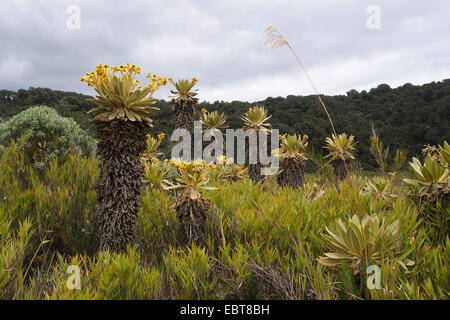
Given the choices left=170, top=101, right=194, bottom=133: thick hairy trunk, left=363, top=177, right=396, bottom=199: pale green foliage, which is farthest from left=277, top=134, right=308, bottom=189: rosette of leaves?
left=363, top=177, right=396, bottom=199: pale green foliage

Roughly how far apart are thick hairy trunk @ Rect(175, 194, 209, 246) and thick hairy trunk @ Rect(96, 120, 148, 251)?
0.70 meters

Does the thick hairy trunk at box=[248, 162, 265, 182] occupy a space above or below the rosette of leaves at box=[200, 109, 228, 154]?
below

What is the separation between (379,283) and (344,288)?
0.37 metres

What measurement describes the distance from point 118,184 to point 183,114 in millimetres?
5418

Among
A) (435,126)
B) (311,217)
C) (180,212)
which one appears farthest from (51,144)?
(435,126)

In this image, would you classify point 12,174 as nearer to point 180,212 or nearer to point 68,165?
point 68,165

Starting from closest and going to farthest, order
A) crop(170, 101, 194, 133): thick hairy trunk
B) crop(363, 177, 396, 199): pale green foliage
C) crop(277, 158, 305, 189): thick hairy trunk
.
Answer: crop(363, 177, 396, 199): pale green foliage, crop(277, 158, 305, 189): thick hairy trunk, crop(170, 101, 194, 133): thick hairy trunk

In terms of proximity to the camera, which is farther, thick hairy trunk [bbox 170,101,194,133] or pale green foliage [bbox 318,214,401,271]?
thick hairy trunk [bbox 170,101,194,133]

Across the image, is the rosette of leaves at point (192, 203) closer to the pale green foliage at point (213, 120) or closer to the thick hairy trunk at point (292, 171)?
the thick hairy trunk at point (292, 171)

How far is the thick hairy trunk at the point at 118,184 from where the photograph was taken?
12.5ft

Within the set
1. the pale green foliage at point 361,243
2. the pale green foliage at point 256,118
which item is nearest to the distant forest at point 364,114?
the pale green foliage at point 256,118

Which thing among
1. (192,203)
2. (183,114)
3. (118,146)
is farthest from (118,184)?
(183,114)

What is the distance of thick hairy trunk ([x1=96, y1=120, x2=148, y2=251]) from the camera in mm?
3807

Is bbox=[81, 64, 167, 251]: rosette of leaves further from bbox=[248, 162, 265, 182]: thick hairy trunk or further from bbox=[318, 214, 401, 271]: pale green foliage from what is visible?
bbox=[248, 162, 265, 182]: thick hairy trunk
